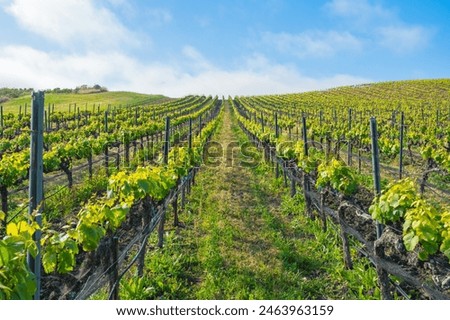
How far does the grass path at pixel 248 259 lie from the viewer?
596 cm

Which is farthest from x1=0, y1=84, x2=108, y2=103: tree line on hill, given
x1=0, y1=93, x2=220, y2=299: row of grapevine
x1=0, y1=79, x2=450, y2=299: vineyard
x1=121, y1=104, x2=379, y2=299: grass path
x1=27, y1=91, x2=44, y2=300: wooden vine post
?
x1=27, y1=91, x2=44, y2=300: wooden vine post

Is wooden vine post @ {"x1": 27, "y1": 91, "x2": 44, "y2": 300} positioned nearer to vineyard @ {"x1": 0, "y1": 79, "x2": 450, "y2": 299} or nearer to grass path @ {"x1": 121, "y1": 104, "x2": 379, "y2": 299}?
vineyard @ {"x1": 0, "y1": 79, "x2": 450, "y2": 299}

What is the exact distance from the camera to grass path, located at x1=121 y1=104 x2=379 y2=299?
5957 millimetres

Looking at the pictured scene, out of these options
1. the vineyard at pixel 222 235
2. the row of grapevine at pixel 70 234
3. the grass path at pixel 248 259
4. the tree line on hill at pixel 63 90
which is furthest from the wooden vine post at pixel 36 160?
the tree line on hill at pixel 63 90

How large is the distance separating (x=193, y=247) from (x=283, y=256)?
5.85ft

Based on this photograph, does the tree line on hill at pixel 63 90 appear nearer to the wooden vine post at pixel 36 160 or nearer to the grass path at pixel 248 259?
the grass path at pixel 248 259

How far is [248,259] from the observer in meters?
7.07

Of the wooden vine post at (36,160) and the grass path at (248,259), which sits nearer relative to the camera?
the wooden vine post at (36,160)

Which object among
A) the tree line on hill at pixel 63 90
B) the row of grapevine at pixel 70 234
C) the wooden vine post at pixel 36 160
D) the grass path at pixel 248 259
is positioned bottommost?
the grass path at pixel 248 259

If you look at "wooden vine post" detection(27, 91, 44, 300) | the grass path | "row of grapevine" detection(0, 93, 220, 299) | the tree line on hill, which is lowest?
the grass path

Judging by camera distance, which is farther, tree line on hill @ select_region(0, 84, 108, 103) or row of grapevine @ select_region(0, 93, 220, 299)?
tree line on hill @ select_region(0, 84, 108, 103)

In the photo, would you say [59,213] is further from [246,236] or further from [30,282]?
[30,282]

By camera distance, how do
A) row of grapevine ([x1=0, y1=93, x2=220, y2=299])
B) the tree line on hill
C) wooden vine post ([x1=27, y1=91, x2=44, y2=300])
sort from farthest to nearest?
the tree line on hill < wooden vine post ([x1=27, y1=91, x2=44, y2=300]) < row of grapevine ([x1=0, y1=93, x2=220, y2=299])

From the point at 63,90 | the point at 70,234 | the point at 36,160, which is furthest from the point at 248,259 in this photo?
the point at 63,90
